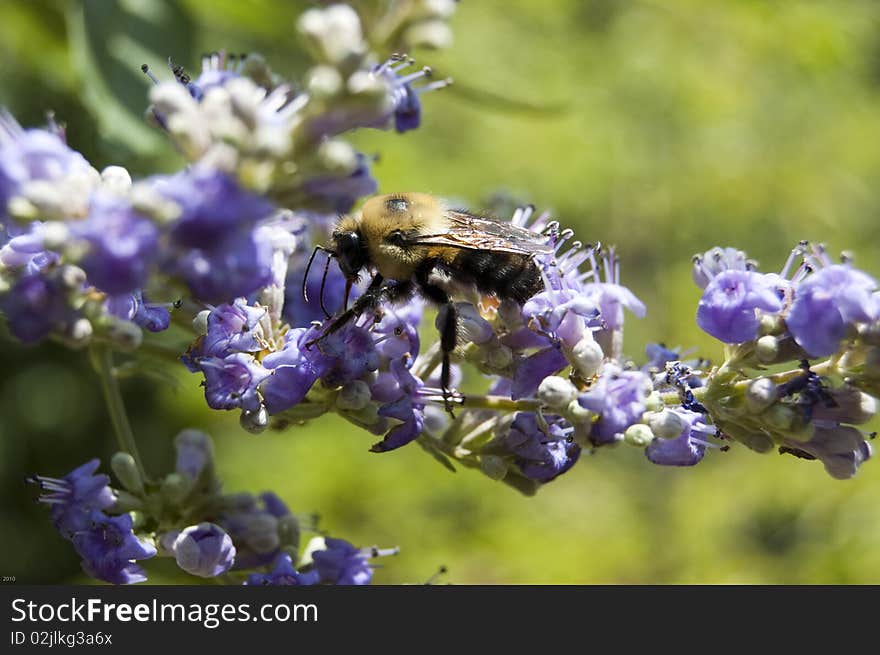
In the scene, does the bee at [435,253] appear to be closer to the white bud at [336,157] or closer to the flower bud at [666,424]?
the flower bud at [666,424]

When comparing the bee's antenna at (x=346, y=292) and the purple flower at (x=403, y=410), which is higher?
the bee's antenna at (x=346, y=292)

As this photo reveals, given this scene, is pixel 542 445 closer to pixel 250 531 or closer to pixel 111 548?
pixel 250 531

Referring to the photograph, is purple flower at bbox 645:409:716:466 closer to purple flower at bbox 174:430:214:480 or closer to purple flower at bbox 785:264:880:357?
purple flower at bbox 785:264:880:357

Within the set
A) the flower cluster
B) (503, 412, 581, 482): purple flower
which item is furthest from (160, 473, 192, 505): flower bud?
(503, 412, 581, 482): purple flower

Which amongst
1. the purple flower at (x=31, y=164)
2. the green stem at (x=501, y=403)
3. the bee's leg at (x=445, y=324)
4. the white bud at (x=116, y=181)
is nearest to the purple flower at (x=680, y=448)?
the green stem at (x=501, y=403)

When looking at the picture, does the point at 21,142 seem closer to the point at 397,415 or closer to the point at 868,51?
the point at 397,415

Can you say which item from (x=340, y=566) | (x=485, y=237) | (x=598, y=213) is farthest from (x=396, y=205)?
(x=598, y=213)
